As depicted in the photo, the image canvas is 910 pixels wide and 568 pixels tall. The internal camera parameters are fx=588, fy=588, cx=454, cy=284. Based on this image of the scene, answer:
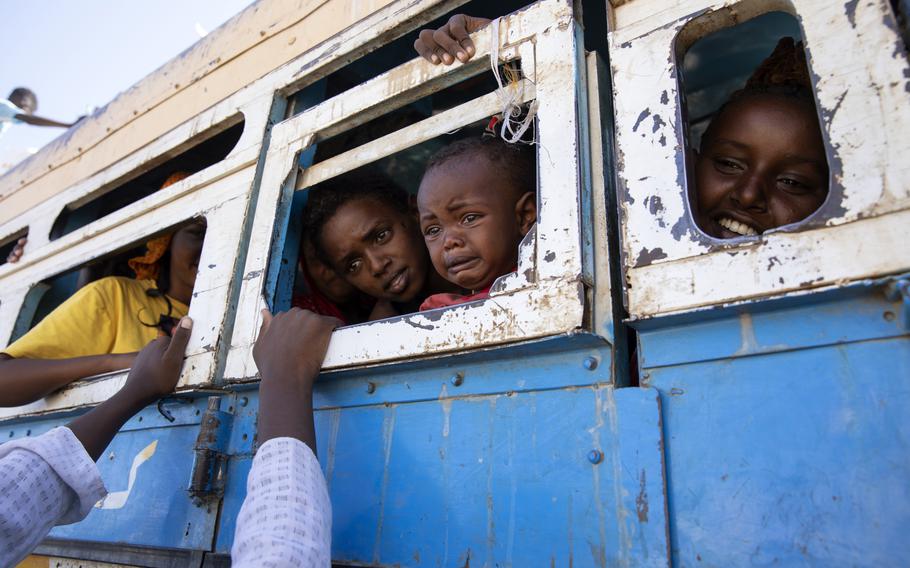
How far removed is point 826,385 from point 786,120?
77cm

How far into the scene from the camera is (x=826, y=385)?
0.85m

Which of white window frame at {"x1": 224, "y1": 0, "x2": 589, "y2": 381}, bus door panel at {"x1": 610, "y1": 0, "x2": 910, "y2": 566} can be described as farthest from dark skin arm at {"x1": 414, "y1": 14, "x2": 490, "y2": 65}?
bus door panel at {"x1": 610, "y1": 0, "x2": 910, "y2": 566}

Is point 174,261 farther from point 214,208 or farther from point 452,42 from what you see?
point 452,42

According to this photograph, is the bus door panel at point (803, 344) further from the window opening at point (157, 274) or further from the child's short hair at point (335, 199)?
the window opening at point (157, 274)

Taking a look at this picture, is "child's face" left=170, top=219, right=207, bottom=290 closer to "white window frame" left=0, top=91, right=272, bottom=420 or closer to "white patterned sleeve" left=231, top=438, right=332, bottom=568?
"white window frame" left=0, top=91, right=272, bottom=420

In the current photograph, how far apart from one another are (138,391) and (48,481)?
531mm

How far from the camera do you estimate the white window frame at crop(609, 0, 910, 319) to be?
33.3 inches

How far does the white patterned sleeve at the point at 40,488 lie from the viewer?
992mm

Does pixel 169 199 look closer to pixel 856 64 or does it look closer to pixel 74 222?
pixel 74 222

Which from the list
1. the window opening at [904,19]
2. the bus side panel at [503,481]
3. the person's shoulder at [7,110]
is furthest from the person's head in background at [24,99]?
the window opening at [904,19]

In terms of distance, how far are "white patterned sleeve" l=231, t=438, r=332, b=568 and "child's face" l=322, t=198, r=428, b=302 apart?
A: 3.09ft

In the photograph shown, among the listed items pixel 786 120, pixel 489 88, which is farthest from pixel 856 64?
pixel 489 88

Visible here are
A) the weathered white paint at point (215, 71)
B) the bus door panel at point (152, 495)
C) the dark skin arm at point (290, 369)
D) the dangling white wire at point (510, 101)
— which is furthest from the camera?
the weathered white paint at point (215, 71)

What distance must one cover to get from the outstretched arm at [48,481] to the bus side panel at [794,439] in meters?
1.08
